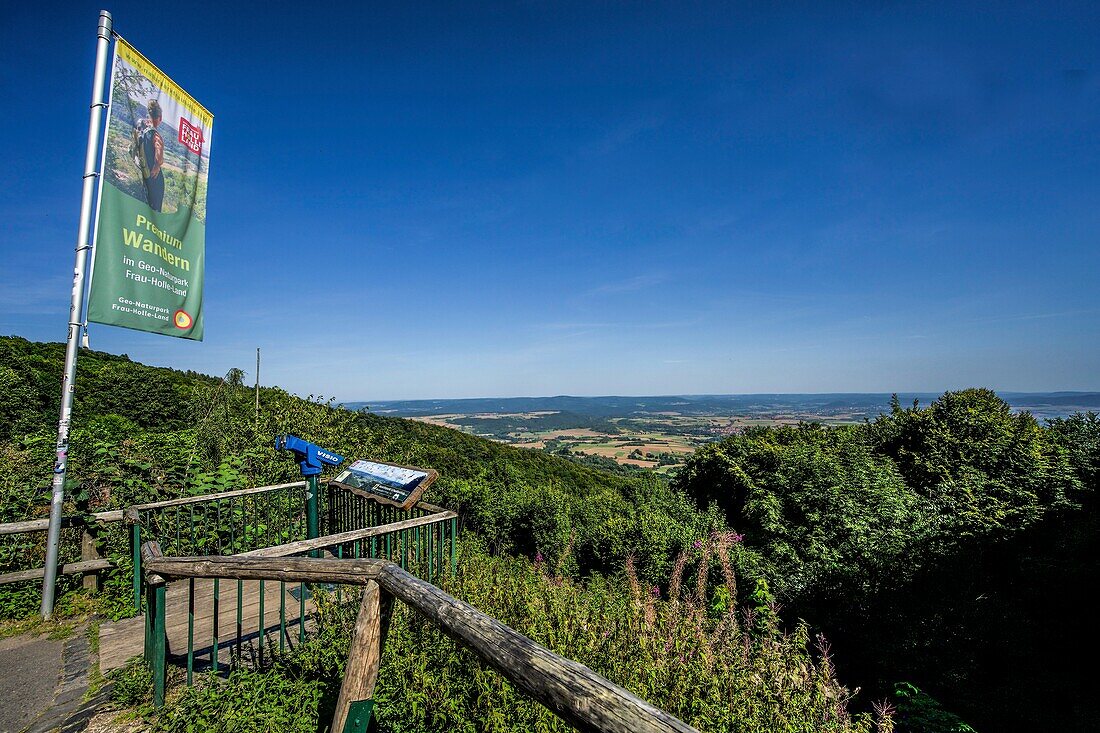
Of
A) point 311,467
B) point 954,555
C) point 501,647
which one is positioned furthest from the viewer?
point 954,555

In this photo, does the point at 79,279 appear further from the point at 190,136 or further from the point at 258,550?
the point at 258,550

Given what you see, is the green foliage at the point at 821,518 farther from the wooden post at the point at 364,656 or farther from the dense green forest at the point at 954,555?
the wooden post at the point at 364,656

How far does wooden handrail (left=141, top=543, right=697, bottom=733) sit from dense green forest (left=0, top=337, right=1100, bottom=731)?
2.90 feet

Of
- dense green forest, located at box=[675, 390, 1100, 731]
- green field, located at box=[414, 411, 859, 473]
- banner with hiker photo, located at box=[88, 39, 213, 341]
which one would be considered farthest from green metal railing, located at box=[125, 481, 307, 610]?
green field, located at box=[414, 411, 859, 473]

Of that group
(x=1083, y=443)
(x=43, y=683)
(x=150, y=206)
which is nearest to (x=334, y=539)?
(x=43, y=683)

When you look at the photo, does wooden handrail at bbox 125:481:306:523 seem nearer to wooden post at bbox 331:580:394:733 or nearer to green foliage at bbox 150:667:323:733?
green foliage at bbox 150:667:323:733

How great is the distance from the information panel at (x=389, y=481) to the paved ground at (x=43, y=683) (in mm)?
2288

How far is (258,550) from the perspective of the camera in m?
3.01

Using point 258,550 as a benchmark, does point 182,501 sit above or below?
below

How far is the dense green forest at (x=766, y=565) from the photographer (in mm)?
2895

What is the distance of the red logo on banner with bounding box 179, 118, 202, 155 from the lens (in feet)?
17.2

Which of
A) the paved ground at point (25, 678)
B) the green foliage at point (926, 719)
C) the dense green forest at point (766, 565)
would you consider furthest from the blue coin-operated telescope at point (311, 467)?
the green foliage at point (926, 719)

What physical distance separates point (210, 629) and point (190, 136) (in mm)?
5223

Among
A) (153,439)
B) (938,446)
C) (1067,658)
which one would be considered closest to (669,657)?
(153,439)
